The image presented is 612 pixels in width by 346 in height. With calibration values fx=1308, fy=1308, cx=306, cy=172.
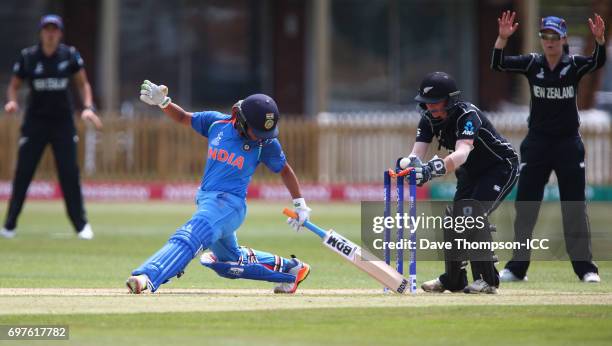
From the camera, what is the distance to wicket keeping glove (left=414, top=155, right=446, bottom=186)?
10.1 m

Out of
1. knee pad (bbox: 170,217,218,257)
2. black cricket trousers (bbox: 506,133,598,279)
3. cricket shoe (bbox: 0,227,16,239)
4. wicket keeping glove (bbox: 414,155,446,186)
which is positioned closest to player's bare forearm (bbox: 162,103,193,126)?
knee pad (bbox: 170,217,218,257)

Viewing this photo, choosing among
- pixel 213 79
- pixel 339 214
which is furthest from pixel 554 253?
pixel 213 79

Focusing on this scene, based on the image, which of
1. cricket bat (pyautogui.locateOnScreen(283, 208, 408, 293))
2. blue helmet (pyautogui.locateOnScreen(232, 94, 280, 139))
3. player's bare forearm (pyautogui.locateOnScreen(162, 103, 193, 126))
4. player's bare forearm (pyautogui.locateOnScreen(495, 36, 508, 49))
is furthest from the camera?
player's bare forearm (pyautogui.locateOnScreen(495, 36, 508, 49))

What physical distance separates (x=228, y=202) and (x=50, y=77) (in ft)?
21.9

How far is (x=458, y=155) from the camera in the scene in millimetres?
10273

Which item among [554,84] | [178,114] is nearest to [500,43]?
[554,84]

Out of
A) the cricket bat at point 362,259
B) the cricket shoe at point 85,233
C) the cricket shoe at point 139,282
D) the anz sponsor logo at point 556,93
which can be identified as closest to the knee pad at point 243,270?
the cricket bat at point 362,259

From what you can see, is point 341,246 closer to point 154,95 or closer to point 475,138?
point 475,138

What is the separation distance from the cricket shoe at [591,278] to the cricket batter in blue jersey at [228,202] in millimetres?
2950

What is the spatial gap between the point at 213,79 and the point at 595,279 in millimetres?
18892

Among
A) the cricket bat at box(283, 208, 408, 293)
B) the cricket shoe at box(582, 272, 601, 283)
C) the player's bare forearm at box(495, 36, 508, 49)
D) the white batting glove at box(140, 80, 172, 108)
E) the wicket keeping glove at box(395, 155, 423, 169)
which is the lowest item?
the cricket shoe at box(582, 272, 601, 283)

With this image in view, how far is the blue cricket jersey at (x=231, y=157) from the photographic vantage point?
34.6 ft

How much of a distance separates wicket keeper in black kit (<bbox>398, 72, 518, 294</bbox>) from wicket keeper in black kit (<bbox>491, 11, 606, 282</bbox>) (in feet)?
4.77

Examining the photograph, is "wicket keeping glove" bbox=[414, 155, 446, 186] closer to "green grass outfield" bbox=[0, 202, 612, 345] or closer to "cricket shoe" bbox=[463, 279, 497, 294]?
"green grass outfield" bbox=[0, 202, 612, 345]
